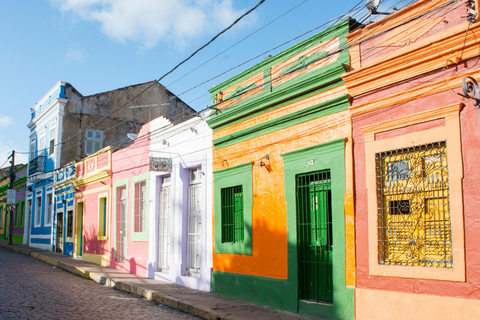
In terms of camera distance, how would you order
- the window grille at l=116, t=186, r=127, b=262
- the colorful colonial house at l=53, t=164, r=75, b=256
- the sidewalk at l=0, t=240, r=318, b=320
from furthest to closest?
the colorful colonial house at l=53, t=164, r=75, b=256
the window grille at l=116, t=186, r=127, b=262
the sidewalk at l=0, t=240, r=318, b=320

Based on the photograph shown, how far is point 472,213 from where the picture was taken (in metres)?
5.34

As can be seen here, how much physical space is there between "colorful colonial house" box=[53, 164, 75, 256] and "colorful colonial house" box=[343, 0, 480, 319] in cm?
1464

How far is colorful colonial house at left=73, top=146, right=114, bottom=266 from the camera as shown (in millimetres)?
15488

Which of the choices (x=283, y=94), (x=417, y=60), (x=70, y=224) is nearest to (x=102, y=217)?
(x=70, y=224)

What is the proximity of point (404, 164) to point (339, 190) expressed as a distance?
1121mm

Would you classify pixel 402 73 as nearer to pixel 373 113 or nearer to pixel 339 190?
pixel 373 113

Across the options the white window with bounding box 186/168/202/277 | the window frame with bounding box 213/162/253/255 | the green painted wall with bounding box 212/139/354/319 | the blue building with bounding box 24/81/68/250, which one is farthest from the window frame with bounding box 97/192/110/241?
the green painted wall with bounding box 212/139/354/319

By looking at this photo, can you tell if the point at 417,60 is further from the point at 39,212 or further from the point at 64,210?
the point at 39,212

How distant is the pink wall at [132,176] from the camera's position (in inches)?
514

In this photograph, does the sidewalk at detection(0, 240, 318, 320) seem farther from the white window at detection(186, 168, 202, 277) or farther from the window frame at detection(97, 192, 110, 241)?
the window frame at detection(97, 192, 110, 241)

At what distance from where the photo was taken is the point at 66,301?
8594 mm

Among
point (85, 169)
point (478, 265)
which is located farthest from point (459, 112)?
point (85, 169)

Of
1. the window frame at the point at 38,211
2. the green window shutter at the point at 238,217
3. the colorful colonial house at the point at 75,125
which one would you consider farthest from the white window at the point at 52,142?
the green window shutter at the point at 238,217

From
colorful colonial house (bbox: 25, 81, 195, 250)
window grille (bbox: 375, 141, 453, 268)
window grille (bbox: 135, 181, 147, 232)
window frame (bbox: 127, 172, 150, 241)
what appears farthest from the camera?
colorful colonial house (bbox: 25, 81, 195, 250)
